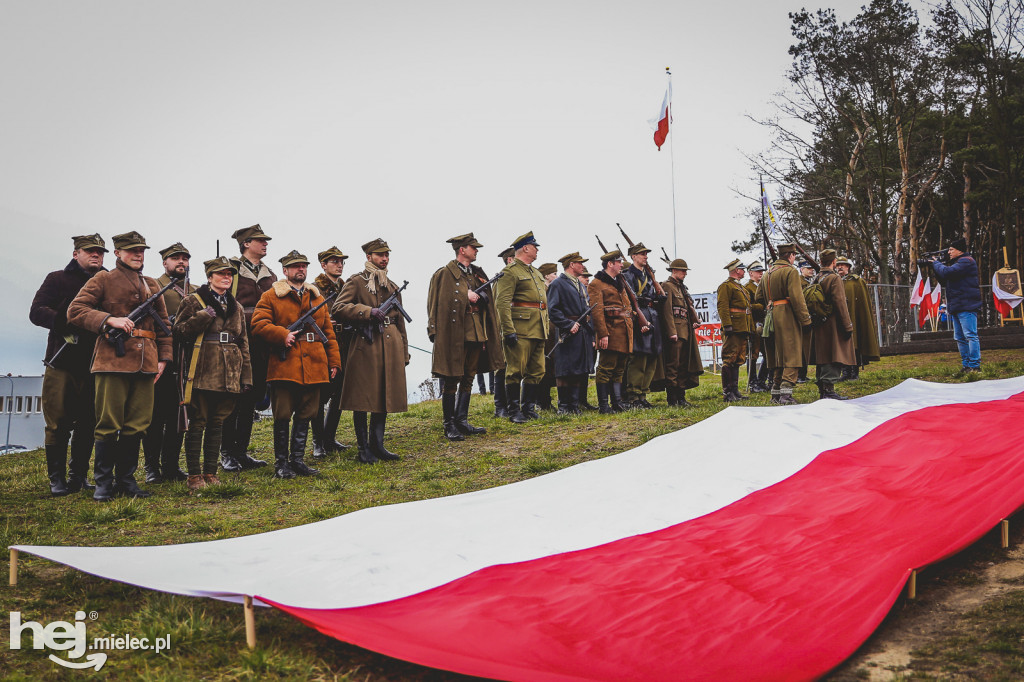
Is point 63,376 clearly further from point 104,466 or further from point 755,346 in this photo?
point 755,346

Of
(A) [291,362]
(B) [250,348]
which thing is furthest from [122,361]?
(B) [250,348]

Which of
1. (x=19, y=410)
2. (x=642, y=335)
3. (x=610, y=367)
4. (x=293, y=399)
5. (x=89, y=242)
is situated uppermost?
(x=89, y=242)

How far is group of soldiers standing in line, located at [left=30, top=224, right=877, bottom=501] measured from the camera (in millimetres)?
6164

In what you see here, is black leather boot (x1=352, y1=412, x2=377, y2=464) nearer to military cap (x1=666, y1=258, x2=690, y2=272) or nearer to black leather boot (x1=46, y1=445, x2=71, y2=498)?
black leather boot (x1=46, y1=445, x2=71, y2=498)

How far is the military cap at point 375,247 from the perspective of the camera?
26.2ft

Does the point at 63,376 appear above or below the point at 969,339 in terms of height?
below

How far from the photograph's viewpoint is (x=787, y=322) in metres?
9.62

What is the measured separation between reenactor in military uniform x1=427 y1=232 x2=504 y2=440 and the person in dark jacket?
7030 millimetres

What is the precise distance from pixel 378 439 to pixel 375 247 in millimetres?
1999

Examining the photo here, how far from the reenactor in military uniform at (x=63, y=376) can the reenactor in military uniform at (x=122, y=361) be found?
0.26 meters

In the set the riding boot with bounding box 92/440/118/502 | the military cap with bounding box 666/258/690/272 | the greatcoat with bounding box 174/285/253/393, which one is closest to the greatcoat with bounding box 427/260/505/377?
the greatcoat with bounding box 174/285/253/393

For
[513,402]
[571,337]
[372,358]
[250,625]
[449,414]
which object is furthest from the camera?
[571,337]

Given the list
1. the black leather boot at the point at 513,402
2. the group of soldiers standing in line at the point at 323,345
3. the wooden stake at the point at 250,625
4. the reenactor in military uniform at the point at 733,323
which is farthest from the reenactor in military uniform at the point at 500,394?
the wooden stake at the point at 250,625

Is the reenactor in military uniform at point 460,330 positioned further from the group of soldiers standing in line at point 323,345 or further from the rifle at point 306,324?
the rifle at point 306,324
